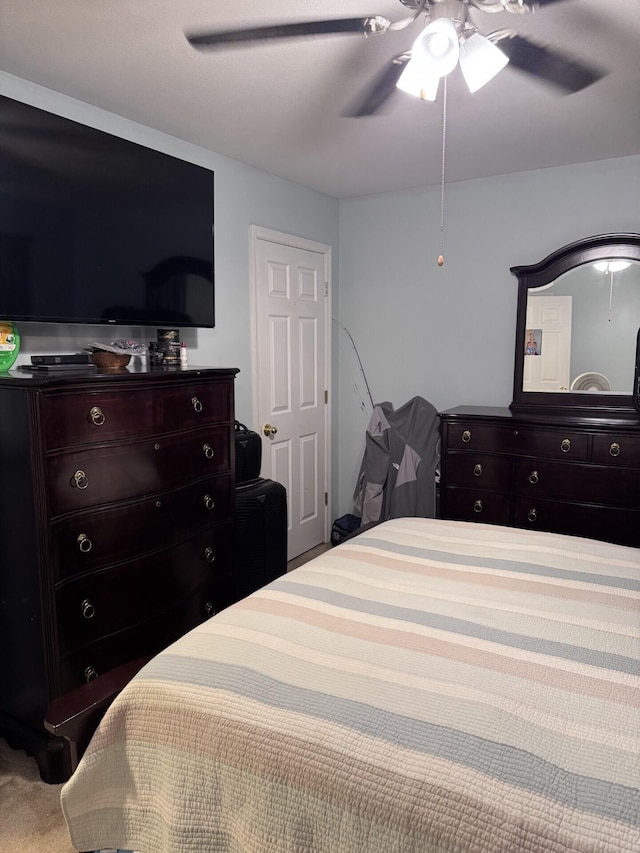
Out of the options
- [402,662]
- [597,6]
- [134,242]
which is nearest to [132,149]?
[134,242]

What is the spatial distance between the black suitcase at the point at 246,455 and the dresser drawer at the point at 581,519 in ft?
4.80

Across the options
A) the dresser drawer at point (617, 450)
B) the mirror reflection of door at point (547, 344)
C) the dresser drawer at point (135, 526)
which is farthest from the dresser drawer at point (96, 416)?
the mirror reflection of door at point (547, 344)

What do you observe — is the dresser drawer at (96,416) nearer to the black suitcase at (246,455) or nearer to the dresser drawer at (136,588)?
the dresser drawer at (136,588)

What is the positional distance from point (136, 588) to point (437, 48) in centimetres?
200

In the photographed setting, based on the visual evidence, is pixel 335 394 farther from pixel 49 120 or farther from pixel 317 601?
pixel 317 601

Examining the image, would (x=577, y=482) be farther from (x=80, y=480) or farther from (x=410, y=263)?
(x=80, y=480)

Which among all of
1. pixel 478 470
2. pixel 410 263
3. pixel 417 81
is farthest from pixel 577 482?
pixel 417 81

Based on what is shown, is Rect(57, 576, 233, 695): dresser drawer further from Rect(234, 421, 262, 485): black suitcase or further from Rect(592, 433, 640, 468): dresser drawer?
Rect(592, 433, 640, 468): dresser drawer

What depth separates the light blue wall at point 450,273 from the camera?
11.4 ft

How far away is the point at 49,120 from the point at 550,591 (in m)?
2.23

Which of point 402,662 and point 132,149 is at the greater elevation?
point 132,149

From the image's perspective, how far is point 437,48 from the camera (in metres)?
1.54

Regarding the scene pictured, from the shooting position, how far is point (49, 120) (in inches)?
82.7

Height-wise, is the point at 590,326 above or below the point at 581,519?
above
